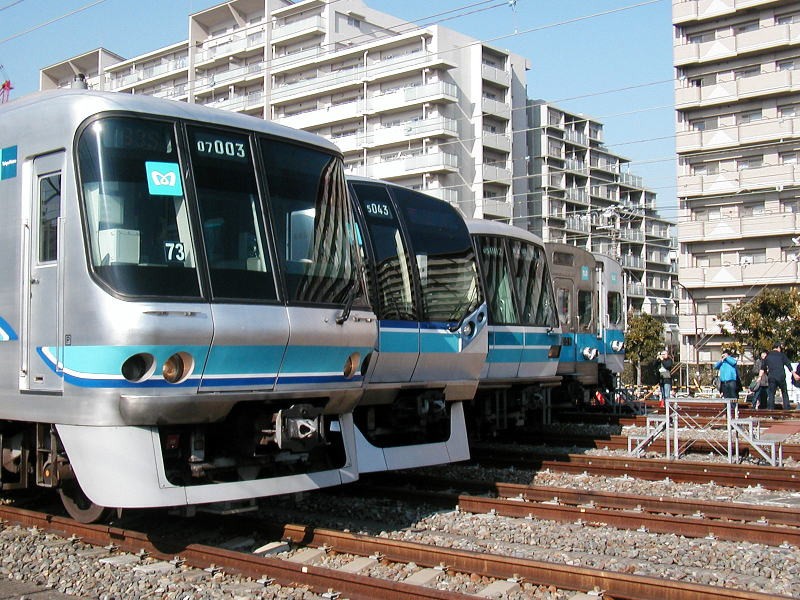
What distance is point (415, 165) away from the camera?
56.8 meters

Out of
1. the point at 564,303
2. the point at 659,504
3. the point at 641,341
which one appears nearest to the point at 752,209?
the point at 641,341

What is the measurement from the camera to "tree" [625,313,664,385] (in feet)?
146

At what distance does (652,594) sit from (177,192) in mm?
4108

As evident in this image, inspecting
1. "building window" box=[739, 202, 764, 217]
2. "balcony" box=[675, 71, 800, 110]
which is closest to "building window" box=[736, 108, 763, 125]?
"balcony" box=[675, 71, 800, 110]

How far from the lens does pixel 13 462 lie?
7.61m

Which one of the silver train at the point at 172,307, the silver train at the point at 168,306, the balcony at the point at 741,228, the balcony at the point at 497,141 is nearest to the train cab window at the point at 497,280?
the silver train at the point at 172,307

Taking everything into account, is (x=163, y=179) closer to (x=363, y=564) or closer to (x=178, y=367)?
(x=178, y=367)

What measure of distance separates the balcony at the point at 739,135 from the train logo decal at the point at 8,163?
45965mm

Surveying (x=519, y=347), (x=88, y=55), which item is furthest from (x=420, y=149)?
(x=519, y=347)

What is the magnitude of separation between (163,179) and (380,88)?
53867 mm

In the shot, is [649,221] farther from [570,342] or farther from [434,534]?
[434,534]

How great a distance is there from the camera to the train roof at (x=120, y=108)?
21.6 ft

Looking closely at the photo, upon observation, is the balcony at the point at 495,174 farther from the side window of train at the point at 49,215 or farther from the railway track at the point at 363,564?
the side window of train at the point at 49,215

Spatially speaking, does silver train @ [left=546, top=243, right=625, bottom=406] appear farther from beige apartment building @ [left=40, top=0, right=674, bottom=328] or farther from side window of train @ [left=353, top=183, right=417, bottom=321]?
beige apartment building @ [left=40, top=0, right=674, bottom=328]
